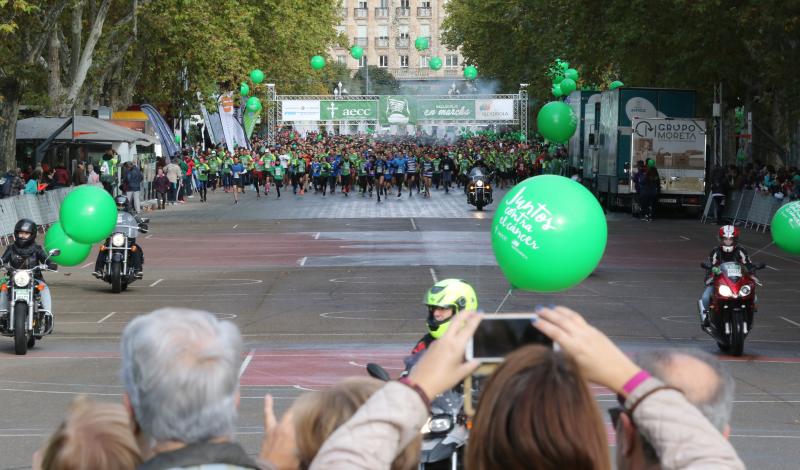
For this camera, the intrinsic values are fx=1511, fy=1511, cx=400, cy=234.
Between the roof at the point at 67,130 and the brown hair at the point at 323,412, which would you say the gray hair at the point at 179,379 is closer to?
the brown hair at the point at 323,412

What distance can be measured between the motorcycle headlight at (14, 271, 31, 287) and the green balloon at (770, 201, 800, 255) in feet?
26.0

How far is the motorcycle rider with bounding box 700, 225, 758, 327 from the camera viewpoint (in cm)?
1628

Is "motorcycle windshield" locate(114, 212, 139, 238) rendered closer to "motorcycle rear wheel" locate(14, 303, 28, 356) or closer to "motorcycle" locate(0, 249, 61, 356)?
"motorcycle" locate(0, 249, 61, 356)

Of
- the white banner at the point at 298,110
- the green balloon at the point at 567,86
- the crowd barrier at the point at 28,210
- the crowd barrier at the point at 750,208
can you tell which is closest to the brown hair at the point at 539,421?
the crowd barrier at the point at 28,210

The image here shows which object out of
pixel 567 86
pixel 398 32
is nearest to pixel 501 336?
pixel 567 86

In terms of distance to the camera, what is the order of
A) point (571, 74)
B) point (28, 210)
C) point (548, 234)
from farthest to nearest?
point (571, 74) → point (28, 210) → point (548, 234)

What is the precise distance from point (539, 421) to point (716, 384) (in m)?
0.62

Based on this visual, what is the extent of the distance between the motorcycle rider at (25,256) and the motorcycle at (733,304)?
286 inches

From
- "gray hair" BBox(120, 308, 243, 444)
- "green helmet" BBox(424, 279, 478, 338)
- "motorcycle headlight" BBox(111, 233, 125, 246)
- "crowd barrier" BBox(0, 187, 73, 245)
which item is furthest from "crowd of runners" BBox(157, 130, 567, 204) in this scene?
"gray hair" BBox(120, 308, 243, 444)

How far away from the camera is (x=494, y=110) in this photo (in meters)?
81.8

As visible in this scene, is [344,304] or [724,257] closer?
[724,257]

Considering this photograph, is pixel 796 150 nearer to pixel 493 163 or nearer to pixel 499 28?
pixel 493 163

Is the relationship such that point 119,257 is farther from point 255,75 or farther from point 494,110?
point 494,110

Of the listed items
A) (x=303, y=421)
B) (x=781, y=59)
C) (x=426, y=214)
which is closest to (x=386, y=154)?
(x=426, y=214)
